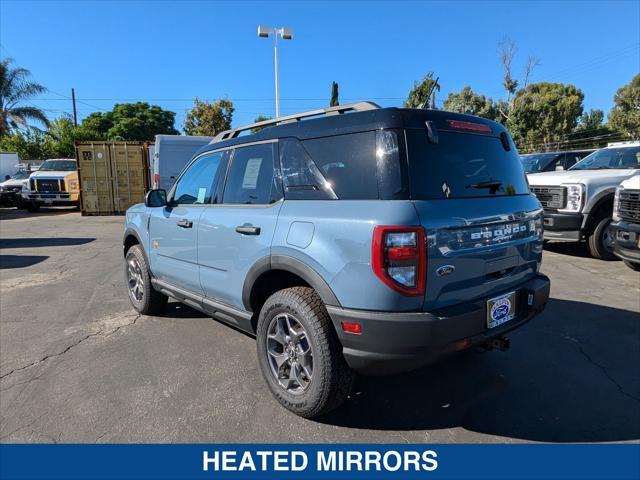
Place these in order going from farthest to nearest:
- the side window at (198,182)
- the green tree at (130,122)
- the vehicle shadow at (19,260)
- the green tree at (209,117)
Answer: the green tree at (130,122)
the green tree at (209,117)
the vehicle shadow at (19,260)
the side window at (198,182)

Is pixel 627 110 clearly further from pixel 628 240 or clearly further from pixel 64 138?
pixel 64 138

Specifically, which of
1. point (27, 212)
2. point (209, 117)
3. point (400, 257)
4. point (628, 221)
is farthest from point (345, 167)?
point (209, 117)

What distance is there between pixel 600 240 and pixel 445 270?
6.76m

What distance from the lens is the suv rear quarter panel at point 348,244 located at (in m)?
2.22

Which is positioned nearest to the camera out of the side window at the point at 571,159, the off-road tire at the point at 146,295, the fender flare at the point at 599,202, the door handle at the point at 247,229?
the door handle at the point at 247,229

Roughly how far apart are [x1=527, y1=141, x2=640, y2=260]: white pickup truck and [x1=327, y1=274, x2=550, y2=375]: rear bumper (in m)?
6.08

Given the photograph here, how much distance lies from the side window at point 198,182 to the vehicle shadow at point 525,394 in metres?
2.10

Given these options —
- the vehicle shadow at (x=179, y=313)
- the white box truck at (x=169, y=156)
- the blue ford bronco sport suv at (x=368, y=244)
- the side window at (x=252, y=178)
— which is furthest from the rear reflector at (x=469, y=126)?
the white box truck at (x=169, y=156)

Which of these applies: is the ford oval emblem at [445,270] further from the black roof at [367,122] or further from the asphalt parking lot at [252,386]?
the asphalt parking lot at [252,386]

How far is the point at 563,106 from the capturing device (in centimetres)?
3619

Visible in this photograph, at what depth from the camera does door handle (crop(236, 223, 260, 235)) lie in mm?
2926

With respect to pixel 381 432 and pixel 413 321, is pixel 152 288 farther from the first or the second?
pixel 413 321

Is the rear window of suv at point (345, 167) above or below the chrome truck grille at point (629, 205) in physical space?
above

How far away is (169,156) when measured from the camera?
12.4m
